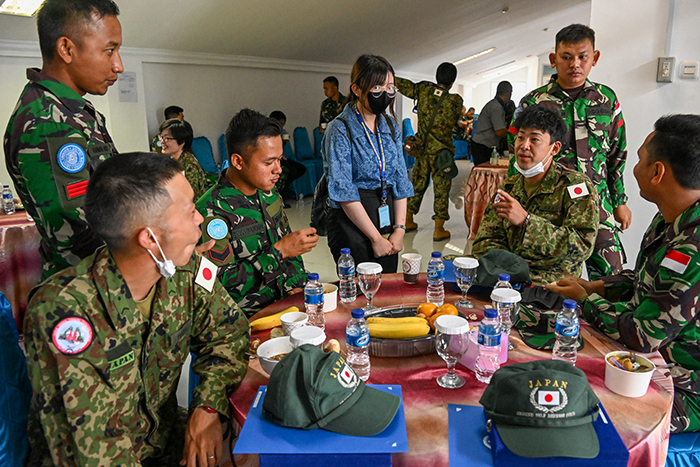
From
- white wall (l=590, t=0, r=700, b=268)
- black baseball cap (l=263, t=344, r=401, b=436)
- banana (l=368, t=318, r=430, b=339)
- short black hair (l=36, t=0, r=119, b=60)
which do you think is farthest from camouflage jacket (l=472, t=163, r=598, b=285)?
short black hair (l=36, t=0, r=119, b=60)

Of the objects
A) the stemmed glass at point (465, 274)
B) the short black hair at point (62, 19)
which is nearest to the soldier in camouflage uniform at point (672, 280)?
the stemmed glass at point (465, 274)

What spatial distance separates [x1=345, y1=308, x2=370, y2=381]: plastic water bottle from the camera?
117 centimetres

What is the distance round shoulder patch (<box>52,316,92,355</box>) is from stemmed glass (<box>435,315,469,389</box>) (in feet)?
2.55

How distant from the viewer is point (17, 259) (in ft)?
10.5

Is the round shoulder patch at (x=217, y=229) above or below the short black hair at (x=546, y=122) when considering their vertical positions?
below

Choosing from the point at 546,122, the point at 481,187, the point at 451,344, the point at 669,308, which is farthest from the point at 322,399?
the point at 481,187

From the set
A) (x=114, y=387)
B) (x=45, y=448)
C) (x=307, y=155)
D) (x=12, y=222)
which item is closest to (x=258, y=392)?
(x=114, y=387)

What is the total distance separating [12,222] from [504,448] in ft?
11.3

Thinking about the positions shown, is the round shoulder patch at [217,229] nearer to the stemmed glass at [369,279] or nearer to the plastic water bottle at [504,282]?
the stemmed glass at [369,279]

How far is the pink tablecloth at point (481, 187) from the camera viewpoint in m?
4.54

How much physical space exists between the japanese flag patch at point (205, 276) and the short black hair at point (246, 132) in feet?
2.34

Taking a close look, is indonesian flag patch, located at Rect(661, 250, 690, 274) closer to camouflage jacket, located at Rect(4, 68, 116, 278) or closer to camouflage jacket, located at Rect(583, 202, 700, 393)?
camouflage jacket, located at Rect(583, 202, 700, 393)

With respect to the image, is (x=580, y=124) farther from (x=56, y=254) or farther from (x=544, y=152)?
(x=56, y=254)

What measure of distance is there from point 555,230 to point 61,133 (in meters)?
1.90
